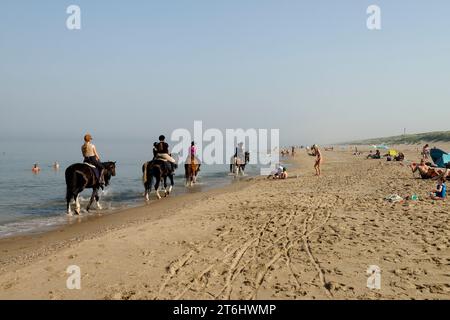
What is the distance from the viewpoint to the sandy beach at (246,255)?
204 inches

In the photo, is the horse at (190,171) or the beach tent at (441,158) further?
the beach tent at (441,158)

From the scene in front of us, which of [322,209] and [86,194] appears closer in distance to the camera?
[322,209]

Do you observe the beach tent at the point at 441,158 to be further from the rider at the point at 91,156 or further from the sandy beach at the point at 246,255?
the rider at the point at 91,156

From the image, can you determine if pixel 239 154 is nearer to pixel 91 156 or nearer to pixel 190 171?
pixel 190 171

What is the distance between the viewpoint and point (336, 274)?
569cm

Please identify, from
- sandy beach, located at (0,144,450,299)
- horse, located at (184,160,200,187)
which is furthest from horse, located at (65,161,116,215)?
horse, located at (184,160,200,187)

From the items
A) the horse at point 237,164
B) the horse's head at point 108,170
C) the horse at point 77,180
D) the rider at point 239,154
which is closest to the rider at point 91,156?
the horse at point 77,180

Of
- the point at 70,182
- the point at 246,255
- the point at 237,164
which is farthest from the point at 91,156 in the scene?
the point at 237,164

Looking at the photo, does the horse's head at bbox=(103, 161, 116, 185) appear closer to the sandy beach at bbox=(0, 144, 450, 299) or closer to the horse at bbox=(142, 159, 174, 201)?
the horse at bbox=(142, 159, 174, 201)

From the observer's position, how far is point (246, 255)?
6805mm

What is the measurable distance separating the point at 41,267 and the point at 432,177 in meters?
18.9
